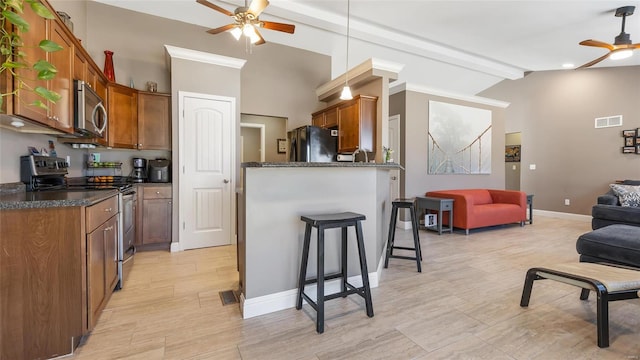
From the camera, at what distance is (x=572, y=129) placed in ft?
20.3

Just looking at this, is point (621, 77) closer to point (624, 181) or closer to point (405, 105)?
point (624, 181)

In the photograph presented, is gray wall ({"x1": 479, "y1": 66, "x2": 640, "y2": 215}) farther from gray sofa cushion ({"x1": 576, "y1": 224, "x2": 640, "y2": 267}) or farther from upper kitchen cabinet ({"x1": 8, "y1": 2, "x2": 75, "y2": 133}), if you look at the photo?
upper kitchen cabinet ({"x1": 8, "y1": 2, "x2": 75, "y2": 133})

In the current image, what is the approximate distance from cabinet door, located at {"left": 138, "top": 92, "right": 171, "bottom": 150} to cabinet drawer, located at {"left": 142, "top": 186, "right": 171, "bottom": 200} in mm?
576

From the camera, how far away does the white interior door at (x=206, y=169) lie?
12.5 ft

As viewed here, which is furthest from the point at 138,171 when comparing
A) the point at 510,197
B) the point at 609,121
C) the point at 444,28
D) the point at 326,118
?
the point at 609,121

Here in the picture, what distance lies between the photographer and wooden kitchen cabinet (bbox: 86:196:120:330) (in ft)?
5.55

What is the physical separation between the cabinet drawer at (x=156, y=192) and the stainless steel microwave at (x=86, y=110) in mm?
951

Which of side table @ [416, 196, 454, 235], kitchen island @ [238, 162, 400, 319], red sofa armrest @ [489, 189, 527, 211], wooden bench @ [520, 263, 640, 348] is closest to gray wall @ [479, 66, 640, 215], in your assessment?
red sofa armrest @ [489, 189, 527, 211]

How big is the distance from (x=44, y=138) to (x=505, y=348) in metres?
4.05

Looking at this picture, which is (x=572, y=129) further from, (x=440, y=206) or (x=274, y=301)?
(x=274, y=301)

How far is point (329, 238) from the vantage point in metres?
2.38

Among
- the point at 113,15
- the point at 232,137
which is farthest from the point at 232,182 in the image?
the point at 113,15

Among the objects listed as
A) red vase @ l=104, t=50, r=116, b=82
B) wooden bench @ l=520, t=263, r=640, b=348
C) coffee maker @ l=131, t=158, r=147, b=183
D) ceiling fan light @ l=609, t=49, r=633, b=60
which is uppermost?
ceiling fan light @ l=609, t=49, r=633, b=60

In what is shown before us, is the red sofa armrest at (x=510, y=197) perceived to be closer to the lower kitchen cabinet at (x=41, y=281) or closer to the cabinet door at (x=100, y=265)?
the cabinet door at (x=100, y=265)
